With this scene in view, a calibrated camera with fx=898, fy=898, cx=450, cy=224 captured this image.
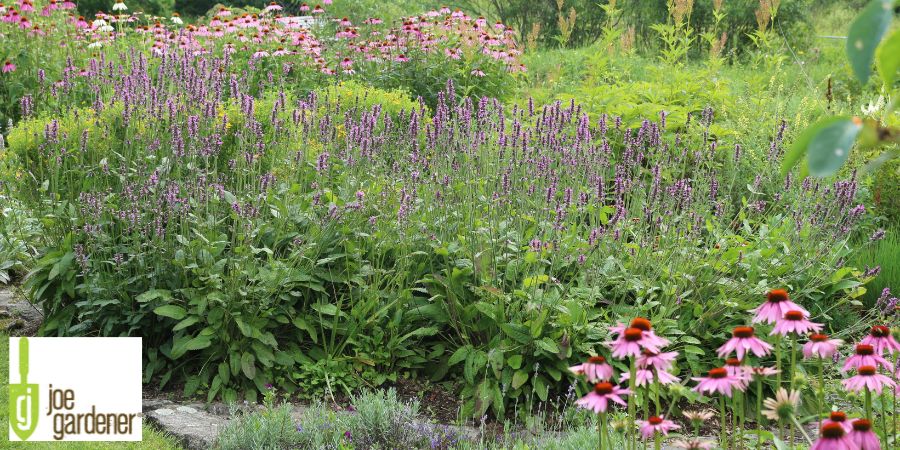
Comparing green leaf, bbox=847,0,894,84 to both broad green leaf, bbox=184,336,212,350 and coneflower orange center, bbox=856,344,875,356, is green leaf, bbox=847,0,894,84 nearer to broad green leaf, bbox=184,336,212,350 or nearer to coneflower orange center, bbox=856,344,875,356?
coneflower orange center, bbox=856,344,875,356

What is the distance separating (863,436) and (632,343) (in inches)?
17.2

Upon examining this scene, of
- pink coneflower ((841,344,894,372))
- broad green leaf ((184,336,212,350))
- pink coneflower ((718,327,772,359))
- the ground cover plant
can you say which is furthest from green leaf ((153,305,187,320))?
pink coneflower ((841,344,894,372))

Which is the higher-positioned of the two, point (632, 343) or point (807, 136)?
point (807, 136)

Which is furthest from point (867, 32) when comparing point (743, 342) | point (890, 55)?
point (743, 342)

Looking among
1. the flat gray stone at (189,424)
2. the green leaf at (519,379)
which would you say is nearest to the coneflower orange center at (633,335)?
the green leaf at (519,379)

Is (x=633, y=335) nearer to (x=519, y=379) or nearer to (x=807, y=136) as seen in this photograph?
(x=807, y=136)

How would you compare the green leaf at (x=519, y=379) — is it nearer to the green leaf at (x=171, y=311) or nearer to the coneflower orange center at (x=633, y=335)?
the green leaf at (x=171, y=311)

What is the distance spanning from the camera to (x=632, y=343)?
68.9 inches

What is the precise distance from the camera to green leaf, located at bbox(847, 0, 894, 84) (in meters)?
0.75

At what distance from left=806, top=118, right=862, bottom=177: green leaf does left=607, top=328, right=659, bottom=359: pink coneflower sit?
1.03m

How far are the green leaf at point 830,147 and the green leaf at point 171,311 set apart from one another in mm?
3358

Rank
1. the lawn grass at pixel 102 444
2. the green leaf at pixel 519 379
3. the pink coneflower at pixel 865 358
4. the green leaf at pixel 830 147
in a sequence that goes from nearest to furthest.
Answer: the green leaf at pixel 830 147, the pink coneflower at pixel 865 358, the lawn grass at pixel 102 444, the green leaf at pixel 519 379

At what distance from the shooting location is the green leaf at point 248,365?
3.81 meters

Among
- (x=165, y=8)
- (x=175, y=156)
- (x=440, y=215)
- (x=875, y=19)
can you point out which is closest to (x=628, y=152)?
(x=440, y=215)
